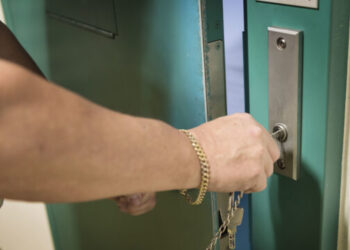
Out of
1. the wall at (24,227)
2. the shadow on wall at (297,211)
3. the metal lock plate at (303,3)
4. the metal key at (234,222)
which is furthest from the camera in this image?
the wall at (24,227)

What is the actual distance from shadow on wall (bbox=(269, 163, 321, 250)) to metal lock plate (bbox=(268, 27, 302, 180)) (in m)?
0.03

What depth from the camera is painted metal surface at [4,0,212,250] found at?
875 mm

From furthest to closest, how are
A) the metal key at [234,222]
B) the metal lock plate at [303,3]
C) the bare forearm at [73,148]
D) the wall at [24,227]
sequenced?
the wall at [24,227], the metal key at [234,222], the metal lock plate at [303,3], the bare forearm at [73,148]

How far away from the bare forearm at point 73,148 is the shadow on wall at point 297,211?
0.90 ft

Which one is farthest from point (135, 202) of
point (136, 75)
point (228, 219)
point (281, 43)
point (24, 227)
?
point (24, 227)

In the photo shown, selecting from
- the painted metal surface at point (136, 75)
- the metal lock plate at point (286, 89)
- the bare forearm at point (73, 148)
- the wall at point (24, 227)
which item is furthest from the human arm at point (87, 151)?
the wall at point (24, 227)

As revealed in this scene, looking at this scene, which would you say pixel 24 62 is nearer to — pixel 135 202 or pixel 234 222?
pixel 135 202

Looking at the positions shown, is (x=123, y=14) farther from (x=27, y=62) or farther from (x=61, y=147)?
(x=61, y=147)

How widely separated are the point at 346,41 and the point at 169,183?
0.36 meters

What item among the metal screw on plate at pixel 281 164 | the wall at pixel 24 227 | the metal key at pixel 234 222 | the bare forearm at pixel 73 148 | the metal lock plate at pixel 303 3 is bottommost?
the wall at pixel 24 227

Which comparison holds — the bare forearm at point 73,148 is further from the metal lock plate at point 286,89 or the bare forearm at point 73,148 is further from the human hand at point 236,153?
the metal lock plate at point 286,89

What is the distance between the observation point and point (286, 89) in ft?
2.56

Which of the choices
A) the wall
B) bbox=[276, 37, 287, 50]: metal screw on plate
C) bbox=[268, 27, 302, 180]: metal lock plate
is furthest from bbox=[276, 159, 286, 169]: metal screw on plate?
the wall

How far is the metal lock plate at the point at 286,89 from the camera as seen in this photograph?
0.74m
